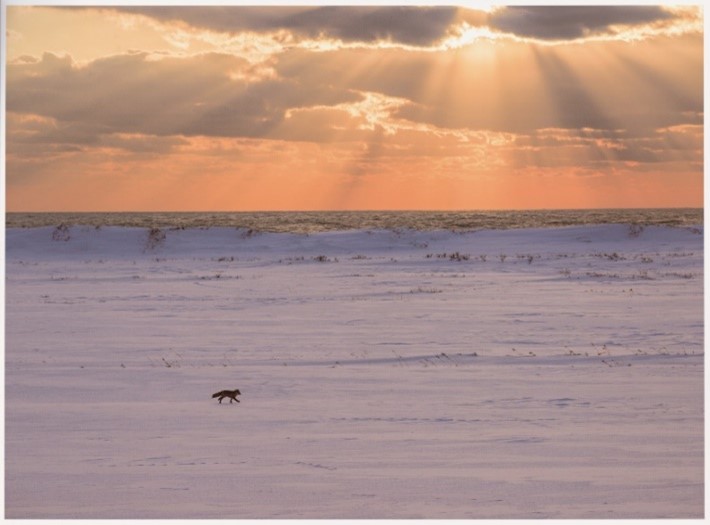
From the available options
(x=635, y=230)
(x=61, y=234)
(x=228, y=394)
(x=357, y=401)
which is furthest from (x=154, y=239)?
(x=357, y=401)

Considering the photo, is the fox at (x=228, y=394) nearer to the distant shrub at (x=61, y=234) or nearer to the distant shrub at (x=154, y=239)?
the distant shrub at (x=154, y=239)

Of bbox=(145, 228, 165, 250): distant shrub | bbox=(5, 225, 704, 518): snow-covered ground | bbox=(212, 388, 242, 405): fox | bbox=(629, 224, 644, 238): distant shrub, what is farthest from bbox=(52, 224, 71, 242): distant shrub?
bbox=(212, 388, 242, 405): fox

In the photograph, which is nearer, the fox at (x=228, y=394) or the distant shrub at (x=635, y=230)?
the fox at (x=228, y=394)

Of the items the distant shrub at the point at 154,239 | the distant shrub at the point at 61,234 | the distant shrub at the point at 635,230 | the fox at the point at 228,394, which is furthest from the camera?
the distant shrub at the point at 635,230

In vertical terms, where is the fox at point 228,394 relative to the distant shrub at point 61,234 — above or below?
below

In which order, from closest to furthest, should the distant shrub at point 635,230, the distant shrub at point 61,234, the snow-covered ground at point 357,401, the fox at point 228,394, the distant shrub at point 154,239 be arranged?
1. the snow-covered ground at point 357,401
2. the fox at point 228,394
3. the distant shrub at point 154,239
4. the distant shrub at point 61,234
5. the distant shrub at point 635,230

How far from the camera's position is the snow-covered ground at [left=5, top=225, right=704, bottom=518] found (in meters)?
7.19

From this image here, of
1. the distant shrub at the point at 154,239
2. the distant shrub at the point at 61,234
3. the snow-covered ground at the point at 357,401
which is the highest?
the distant shrub at the point at 61,234

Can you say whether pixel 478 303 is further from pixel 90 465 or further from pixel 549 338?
pixel 90 465

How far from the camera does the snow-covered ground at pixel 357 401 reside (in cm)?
719

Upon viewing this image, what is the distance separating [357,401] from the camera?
32.9ft

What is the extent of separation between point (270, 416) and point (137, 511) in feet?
8.79

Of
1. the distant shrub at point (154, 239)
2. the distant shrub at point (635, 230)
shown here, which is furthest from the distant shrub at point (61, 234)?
the distant shrub at point (635, 230)

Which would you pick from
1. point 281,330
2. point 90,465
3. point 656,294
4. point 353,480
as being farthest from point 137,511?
point 656,294
